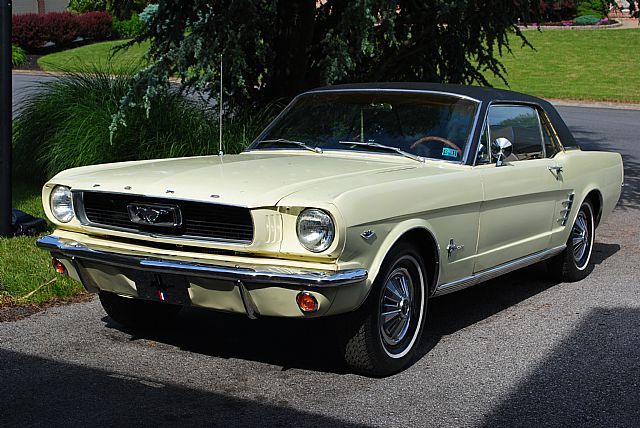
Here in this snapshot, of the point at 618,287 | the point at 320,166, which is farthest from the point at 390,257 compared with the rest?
the point at 618,287

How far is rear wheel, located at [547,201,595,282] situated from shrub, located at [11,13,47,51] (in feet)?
129

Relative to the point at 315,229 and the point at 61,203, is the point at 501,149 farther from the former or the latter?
the point at 61,203

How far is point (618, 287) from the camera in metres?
7.73

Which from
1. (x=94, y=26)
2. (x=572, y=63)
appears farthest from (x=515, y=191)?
(x=94, y=26)

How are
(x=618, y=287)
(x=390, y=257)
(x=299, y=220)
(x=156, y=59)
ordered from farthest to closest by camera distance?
(x=156, y=59) < (x=618, y=287) < (x=390, y=257) < (x=299, y=220)

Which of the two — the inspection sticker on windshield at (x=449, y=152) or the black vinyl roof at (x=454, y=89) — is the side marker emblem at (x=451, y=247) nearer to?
the inspection sticker on windshield at (x=449, y=152)

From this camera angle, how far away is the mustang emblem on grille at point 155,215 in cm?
519

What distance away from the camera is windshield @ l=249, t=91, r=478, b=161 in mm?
6363

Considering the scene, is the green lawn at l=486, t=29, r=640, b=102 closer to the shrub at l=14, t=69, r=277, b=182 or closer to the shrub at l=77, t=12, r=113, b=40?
the shrub at l=77, t=12, r=113, b=40

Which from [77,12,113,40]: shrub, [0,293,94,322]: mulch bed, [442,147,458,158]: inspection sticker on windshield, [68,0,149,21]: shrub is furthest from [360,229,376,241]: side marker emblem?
[77,12,113,40]: shrub

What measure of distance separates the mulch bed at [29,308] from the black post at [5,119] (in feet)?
5.54

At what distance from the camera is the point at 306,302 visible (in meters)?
4.88

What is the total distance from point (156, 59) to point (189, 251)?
260 inches

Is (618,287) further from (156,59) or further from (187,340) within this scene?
(156,59)
